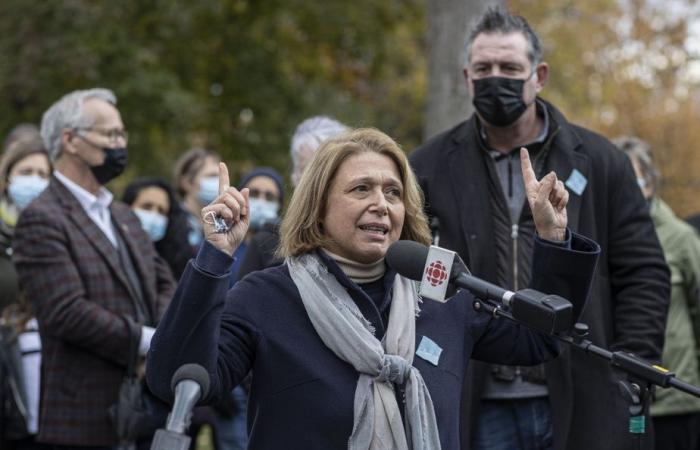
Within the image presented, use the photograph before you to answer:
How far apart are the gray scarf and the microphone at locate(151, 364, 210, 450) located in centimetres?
78

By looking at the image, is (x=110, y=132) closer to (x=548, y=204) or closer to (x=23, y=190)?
(x=23, y=190)

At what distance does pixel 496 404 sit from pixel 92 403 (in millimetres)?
2084

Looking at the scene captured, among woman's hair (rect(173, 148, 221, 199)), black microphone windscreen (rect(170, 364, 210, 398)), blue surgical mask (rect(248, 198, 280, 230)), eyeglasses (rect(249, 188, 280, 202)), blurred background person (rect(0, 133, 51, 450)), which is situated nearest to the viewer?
black microphone windscreen (rect(170, 364, 210, 398))

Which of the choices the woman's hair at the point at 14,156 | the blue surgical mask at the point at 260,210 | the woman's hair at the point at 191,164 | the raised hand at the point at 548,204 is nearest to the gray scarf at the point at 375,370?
the raised hand at the point at 548,204

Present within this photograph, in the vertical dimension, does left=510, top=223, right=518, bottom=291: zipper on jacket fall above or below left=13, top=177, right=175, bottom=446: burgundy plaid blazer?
above

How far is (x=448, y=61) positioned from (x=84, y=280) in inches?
135

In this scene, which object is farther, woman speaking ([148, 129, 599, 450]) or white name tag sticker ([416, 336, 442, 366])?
white name tag sticker ([416, 336, 442, 366])

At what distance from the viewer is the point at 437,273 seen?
339 cm

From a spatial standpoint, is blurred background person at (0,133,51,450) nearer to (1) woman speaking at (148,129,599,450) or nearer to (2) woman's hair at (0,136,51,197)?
(2) woman's hair at (0,136,51,197)

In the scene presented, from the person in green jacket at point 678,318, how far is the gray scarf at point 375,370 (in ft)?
12.9

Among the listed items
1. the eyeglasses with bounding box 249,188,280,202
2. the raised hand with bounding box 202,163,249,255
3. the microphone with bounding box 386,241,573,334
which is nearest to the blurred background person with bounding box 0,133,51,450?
the eyeglasses with bounding box 249,188,280,202

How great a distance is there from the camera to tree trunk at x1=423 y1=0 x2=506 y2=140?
805 centimetres

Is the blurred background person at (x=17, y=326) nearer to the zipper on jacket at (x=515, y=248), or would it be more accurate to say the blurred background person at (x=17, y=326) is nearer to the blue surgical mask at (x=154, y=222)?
the blue surgical mask at (x=154, y=222)

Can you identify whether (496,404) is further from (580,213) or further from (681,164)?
(681,164)
